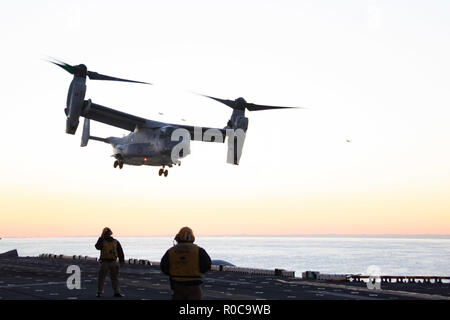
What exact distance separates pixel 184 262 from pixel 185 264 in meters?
0.04

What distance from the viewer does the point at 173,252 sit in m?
9.52

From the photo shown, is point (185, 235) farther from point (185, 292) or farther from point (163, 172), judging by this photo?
point (163, 172)

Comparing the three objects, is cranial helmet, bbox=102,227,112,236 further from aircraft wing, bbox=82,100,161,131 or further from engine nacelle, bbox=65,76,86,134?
aircraft wing, bbox=82,100,161,131

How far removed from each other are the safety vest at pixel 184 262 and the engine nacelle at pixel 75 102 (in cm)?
2759

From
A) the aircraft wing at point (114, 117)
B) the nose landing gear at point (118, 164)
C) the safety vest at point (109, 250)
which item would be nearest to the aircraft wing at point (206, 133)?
the aircraft wing at point (114, 117)

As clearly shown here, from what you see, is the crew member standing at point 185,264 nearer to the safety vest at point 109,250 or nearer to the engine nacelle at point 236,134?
the safety vest at point 109,250

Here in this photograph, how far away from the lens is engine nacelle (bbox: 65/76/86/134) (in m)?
35.1

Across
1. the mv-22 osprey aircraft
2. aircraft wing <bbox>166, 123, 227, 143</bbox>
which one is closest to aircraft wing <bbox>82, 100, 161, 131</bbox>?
the mv-22 osprey aircraft

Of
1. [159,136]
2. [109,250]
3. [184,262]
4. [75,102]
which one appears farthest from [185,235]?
[159,136]
